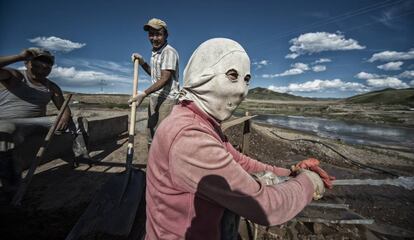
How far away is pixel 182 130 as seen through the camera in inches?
38.8

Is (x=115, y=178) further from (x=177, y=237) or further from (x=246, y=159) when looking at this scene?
(x=177, y=237)

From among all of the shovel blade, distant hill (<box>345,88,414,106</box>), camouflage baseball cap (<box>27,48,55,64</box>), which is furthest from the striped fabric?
distant hill (<box>345,88,414,106</box>)

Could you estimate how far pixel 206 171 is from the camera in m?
0.96

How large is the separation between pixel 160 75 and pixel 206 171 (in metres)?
3.16

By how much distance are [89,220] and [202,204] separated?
2.20 meters

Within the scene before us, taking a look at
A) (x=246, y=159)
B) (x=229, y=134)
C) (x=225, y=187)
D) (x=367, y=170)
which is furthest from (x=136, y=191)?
(x=367, y=170)

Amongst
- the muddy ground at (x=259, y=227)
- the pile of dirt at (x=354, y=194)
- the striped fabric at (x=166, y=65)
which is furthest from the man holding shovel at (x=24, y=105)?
the pile of dirt at (x=354, y=194)

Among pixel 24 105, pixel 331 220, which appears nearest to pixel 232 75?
pixel 331 220

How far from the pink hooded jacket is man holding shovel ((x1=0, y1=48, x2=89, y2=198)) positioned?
3.53 meters

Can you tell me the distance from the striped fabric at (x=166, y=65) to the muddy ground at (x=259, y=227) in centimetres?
205

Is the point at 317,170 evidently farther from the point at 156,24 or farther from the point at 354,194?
the point at 354,194

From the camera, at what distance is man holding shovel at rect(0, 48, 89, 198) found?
3348 millimetres

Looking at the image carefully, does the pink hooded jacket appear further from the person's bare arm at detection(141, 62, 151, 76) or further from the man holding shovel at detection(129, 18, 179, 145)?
A: the person's bare arm at detection(141, 62, 151, 76)

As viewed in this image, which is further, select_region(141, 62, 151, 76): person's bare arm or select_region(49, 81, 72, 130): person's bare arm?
select_region(141, 62, 151, 76): person's bare arm
